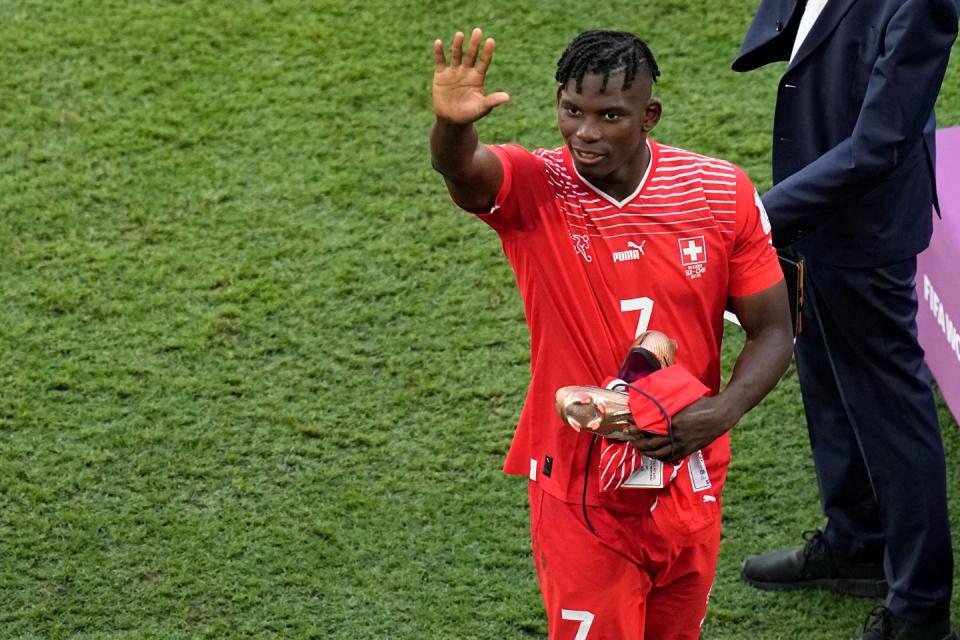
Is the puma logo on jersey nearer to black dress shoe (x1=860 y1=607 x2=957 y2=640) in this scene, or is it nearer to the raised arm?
the raised arm

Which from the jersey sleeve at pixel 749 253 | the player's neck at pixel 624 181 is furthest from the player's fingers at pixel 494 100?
the jersey sleeve at pixel 749 253

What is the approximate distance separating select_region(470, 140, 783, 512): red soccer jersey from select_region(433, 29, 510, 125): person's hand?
20 centimetres

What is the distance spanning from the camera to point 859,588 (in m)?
4.50

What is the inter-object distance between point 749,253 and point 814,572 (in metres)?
1.62

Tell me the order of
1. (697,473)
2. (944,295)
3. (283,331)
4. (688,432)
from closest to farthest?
(688,432), (697,473), (944,295), (283,331)

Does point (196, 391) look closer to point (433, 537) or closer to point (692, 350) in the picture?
point (433, 537)

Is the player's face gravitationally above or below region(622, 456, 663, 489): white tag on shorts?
above

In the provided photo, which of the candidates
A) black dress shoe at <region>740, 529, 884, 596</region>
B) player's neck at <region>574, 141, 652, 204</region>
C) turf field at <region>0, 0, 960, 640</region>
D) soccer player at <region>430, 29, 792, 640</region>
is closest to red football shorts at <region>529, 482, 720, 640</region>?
soccer player at <region>430, 29, 792, 640</region>

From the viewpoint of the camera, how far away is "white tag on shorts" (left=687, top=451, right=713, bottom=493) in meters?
3.28

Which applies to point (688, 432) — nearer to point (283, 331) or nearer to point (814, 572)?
point (814, 572)

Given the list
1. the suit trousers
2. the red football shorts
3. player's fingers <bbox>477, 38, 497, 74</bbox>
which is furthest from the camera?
the suit trousers

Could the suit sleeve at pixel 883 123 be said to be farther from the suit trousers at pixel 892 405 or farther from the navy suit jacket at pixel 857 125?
the suit trousers at pixel 892 405

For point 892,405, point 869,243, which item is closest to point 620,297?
point 869,243

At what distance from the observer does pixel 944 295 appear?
Result: 16.1ft
